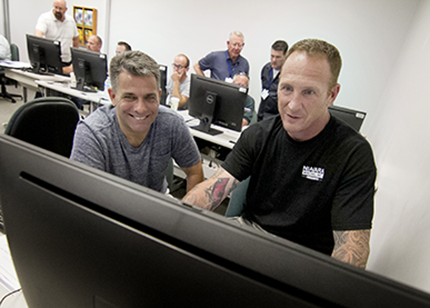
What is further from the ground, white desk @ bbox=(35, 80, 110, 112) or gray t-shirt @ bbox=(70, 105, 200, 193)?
gray t-shirt @ bbox=(70, 105, 200, 193)

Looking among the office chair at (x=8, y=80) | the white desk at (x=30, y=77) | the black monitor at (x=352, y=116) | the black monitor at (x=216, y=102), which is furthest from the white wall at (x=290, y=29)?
the black monitor at (x=216, y=102)

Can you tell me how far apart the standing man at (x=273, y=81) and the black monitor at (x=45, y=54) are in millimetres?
2995

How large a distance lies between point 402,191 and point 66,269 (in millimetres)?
1338

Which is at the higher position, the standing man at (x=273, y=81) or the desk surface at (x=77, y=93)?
the standing man at (x=273, y=81)

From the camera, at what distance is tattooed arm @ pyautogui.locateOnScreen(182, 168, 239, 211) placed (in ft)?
3.92

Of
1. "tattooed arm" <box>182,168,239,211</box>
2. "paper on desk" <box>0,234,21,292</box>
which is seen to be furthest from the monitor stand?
"paper on desk" <box>0,234,21,292</box>

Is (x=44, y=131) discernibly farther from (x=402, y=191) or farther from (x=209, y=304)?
(x=402, y=191)

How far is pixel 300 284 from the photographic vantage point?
0.27 metres

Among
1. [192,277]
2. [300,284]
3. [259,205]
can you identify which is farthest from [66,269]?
[259,205]

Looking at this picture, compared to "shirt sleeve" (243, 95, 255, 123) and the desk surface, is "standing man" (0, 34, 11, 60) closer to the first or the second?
the desk surface

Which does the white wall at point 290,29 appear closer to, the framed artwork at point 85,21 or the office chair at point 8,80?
the framed artwork at point 85,21

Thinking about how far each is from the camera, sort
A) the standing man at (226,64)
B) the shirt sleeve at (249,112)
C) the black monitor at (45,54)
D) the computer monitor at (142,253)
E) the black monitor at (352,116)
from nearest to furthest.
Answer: the computer monitor at (142,253)
the black monitor at (352,116)
the shirt sleeve at (249,112)
the black monitor at (45,54)
the standing man at (226,64)

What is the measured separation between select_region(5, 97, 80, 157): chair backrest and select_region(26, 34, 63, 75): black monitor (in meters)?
2.82

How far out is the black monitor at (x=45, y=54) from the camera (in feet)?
11.8
